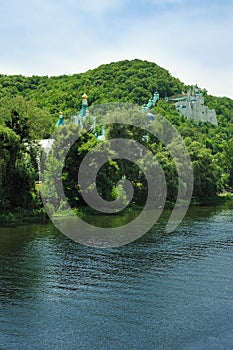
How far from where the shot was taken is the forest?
A: 123ft

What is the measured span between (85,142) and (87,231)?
12.2m

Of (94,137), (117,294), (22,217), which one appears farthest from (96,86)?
(117,294)

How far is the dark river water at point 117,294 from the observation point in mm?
14672

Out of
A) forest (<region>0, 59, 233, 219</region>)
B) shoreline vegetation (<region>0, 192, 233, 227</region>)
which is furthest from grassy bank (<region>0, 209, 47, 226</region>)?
forest (<region>0, 59, 233, 219</region>)

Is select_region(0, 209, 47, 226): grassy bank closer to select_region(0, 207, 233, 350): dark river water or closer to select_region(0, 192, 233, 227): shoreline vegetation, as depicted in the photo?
select_region(0, 192, 233, 227): shoreline vegetation

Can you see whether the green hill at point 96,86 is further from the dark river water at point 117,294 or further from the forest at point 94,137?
the dark river water at point 117,294

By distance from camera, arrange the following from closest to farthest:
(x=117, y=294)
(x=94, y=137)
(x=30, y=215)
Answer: (x=117, y=294), (x=30, y=215), (x=94, y=137)

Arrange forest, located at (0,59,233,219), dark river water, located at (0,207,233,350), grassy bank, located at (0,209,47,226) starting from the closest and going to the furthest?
1. dark river water, located at (0,207,233,350)
2. grassy bank, located at (0,209,47,226)
3. forest, located at (0,59,233,219)

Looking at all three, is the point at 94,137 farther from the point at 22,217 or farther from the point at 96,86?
the point at 96,86

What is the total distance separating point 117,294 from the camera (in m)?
18.7

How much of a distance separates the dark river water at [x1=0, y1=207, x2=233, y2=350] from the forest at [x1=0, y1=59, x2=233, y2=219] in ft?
28.0

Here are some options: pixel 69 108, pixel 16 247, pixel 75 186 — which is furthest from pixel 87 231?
pixel 69 108

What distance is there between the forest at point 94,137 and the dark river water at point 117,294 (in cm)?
853

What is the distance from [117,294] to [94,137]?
26735 millimetres
